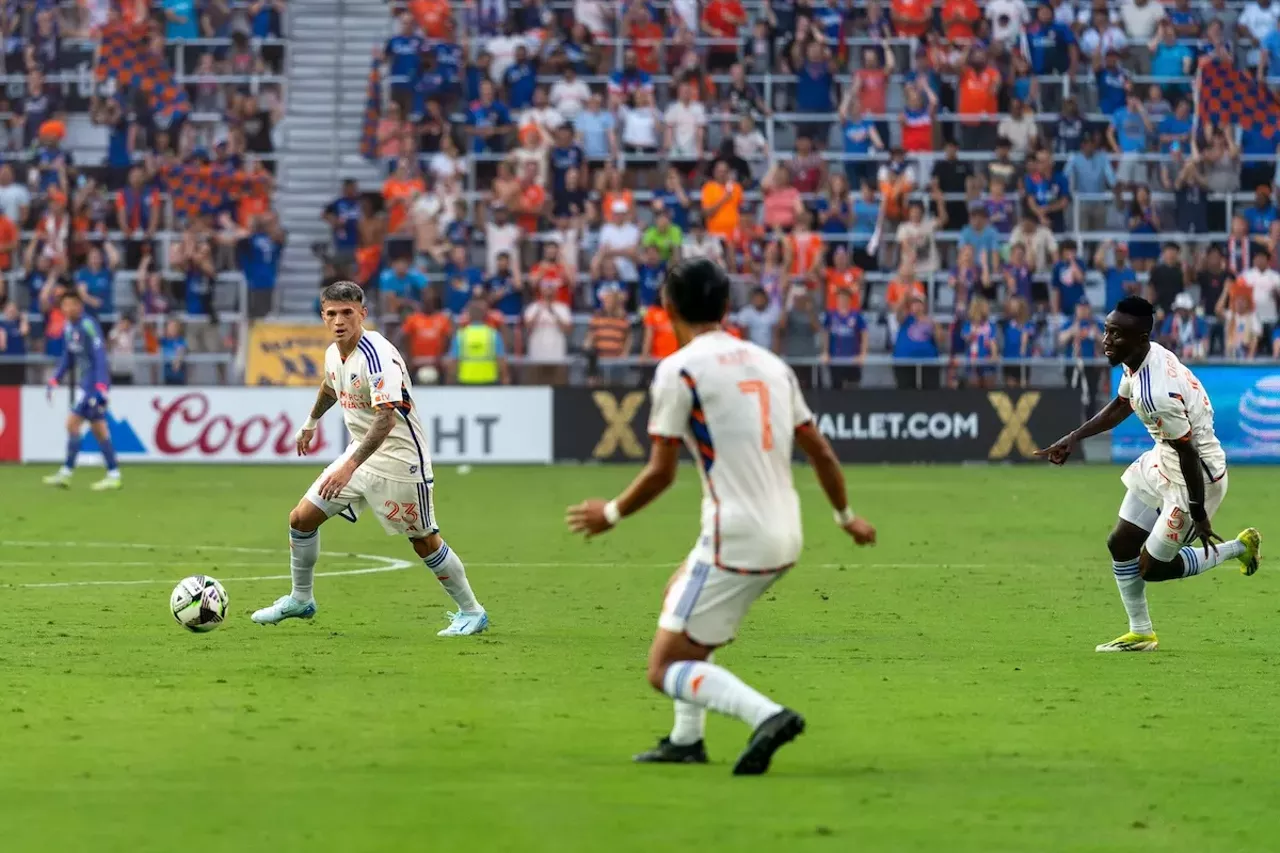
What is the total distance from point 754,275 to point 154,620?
2066 centimetres

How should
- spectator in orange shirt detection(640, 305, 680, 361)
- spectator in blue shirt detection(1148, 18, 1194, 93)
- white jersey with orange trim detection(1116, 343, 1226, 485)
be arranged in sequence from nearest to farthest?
white jersey with orange trim detection(1116, 343, 1226, 485), spectator in orange shirt detection(640, 305, 680, 361), spectator in blue shirt detection(1148, 18, 1194, 93)

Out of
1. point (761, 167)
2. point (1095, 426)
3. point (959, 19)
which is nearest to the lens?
point (1095, 426)

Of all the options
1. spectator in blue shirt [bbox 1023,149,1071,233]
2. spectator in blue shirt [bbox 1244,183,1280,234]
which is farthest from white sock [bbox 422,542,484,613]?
spectator in blue shirt [bbox 1244,183,1280,234]

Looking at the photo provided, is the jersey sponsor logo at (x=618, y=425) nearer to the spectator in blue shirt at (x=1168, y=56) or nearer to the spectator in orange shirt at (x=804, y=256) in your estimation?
the spectator in orange shirt at (x=804, y=256)

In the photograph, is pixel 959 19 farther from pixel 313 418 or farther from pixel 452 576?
pixel 452 576

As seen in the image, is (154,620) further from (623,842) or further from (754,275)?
(754,275)

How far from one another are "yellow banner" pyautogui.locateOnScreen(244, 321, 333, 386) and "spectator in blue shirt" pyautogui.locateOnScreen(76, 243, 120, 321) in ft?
→ 7.92

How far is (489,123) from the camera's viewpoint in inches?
1372

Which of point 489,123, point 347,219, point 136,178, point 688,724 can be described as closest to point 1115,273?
point 489,123

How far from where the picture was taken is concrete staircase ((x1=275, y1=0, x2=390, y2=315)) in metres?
36.0

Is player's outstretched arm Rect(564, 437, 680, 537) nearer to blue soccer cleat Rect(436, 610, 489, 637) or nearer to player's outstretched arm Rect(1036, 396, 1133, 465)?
blue soccer cleat Rect(436, 610, 489, 637)

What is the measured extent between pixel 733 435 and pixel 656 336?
2390 cm

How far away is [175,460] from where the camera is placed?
3144 cm

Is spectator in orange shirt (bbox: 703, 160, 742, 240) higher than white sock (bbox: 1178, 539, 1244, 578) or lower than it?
higher
